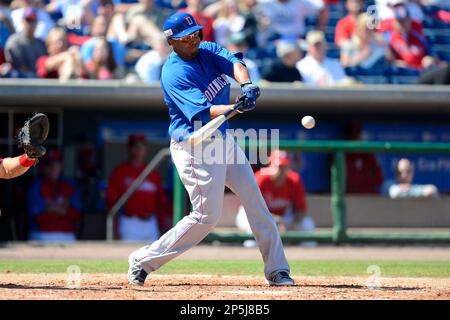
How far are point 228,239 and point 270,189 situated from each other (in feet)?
2.96

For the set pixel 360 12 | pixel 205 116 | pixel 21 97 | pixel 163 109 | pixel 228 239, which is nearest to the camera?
pixel 205 116

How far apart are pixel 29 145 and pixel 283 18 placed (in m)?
7.33

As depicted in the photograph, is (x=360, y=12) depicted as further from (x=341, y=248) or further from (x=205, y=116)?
(x=205, y=116)

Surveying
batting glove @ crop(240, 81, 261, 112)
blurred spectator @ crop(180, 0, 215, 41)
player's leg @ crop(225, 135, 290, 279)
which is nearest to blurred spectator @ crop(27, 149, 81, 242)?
blurred spectator @ crop(180, 0, 215, 41)

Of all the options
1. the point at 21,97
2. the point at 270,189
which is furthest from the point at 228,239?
the point at 21,97

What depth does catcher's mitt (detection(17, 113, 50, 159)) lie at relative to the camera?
575 centimetres

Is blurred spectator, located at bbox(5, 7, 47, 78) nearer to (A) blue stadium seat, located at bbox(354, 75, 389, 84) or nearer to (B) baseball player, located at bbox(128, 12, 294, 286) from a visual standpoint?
Result: (A) blue stadium seat, located at bbox(354, 75, 389, 84)

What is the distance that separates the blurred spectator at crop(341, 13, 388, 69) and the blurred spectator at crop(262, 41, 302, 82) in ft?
3.22

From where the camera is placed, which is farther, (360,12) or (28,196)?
(360,12)

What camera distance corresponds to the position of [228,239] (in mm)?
10016

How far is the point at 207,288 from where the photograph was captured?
235 inches

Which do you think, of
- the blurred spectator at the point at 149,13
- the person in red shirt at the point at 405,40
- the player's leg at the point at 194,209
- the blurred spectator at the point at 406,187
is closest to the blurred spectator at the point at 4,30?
the blurred spectator at the point at 149,13

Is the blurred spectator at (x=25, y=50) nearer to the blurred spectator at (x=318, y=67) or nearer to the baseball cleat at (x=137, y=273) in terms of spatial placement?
the blurred spectator at (x=318, y=67)

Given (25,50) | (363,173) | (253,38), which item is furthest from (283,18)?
(25,50)
